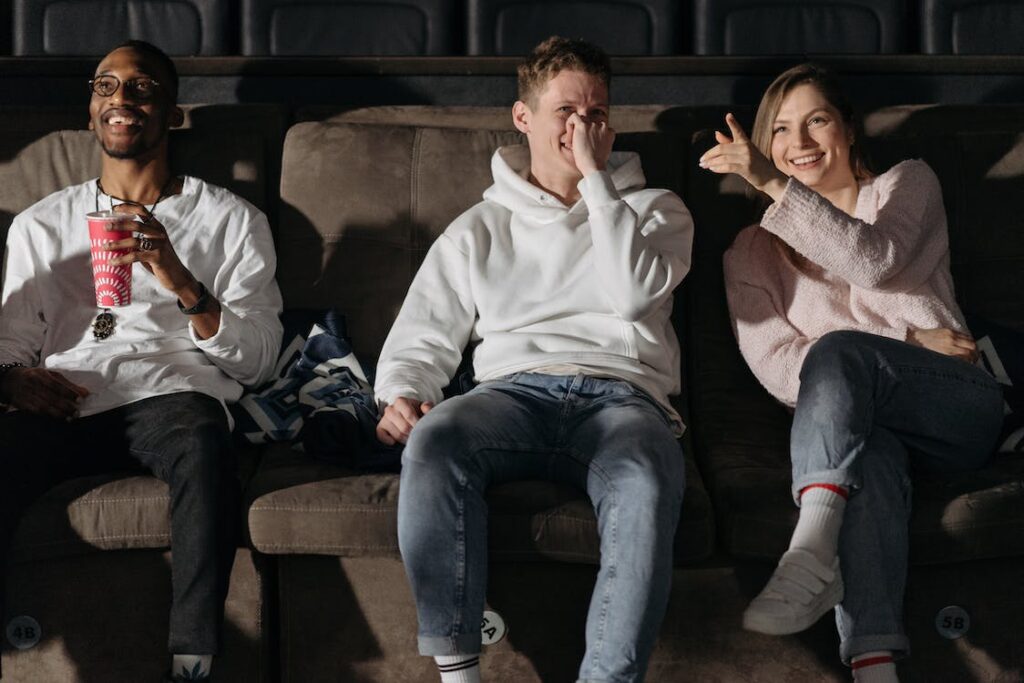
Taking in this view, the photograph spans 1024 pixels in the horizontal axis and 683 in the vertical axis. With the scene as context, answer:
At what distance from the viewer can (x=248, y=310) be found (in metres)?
2.51

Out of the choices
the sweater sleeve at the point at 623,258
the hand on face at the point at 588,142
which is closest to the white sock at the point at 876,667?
the sweater sleeve at the point at 623,258

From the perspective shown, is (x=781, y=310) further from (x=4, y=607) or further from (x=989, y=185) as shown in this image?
(x=4, y=607)

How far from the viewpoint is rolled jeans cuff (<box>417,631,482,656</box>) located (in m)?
1.96

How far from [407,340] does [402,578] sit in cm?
48

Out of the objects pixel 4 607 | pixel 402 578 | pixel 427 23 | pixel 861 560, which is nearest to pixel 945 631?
pixel 861 560

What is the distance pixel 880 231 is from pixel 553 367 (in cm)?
64

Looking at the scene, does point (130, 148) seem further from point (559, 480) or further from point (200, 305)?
point (559, 480)

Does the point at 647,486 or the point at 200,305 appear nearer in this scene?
the point at 647,486

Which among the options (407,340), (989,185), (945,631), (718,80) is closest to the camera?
(945,631)

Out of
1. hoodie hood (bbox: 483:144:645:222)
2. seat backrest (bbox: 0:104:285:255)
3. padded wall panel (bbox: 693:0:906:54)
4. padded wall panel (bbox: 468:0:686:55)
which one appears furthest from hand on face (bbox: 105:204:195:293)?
padded wall panel (bbox: 693:0:906:54)

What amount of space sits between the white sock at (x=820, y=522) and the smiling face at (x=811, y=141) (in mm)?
749

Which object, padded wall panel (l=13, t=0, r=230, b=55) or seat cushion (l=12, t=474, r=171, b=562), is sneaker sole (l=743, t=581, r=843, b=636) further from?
padded wall panel (l=13, t=0, r=230, b=55)

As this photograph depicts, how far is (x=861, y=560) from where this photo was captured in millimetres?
2002

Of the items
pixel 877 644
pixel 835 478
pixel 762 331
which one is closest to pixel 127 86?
pixel 762 331
